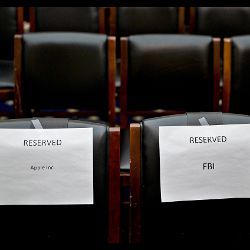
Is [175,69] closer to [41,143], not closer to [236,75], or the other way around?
[236,75]

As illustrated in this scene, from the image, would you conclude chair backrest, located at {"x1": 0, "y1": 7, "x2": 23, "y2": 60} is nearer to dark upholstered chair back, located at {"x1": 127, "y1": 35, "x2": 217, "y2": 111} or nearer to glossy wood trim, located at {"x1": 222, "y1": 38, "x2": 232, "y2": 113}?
dark upholstered chair back, located at {"x1": 127, "y1": 35, "x2": 217, "y2": 111}

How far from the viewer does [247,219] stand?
0.88m

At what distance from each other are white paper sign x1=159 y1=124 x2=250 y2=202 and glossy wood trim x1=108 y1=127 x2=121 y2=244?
0.30 ft

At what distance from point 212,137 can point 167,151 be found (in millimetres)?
81

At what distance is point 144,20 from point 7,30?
Answer: 573 millimetres

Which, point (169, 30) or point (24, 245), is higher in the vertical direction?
point (169, 30)

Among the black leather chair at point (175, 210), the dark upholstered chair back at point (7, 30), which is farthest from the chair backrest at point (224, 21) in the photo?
the black leather chair at point (175, 210)

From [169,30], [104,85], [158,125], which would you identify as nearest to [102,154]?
[158,125]

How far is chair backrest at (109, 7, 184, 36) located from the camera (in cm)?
205

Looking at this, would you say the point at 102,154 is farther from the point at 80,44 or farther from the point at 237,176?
the point at 80,44

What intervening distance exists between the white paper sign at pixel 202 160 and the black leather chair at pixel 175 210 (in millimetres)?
41

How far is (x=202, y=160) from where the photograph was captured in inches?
32.5

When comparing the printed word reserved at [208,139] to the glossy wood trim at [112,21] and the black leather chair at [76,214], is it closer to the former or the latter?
the black leather chair at [76,214]

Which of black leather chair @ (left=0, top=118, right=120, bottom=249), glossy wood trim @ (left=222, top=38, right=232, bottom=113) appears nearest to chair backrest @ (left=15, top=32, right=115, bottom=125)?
glossy wood trim @ (left=222, top=38, right=232, bottom=113)
